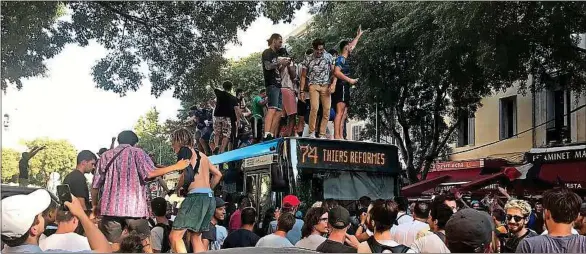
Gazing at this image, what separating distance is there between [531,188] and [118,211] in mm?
5470

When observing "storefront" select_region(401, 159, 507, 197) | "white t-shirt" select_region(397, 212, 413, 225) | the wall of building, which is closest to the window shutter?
the wall of building

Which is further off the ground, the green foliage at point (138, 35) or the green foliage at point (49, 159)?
the green foliage at point (138, 35)

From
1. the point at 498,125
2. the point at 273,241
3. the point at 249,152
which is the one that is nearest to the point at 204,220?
the point at 273,241

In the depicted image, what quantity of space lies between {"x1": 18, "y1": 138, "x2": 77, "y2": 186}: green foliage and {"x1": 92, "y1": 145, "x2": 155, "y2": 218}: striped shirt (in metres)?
0.84

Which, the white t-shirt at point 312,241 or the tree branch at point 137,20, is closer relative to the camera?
the white t-shirt at point 312,241

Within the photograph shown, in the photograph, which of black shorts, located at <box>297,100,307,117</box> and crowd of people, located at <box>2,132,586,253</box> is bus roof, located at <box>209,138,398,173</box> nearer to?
crowd of people, located at <box>2,132,586,253</box>

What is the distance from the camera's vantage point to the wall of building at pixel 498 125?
864cm

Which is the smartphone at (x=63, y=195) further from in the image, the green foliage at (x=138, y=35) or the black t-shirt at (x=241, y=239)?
the green foliage at (x=138, y=35)

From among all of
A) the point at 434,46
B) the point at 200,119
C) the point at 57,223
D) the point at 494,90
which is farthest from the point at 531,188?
the point at 57,223

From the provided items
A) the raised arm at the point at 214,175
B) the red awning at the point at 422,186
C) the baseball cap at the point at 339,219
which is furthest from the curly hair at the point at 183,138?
the red awning at the point at 422,186

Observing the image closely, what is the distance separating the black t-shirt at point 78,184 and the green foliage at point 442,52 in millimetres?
3040

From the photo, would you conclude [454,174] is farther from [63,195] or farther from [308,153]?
[63,195]

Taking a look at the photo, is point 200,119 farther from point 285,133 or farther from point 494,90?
point 494,90

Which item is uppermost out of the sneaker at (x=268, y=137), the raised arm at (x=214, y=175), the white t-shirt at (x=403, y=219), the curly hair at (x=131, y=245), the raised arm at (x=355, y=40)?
the raised arm at (x=355, y=40)
